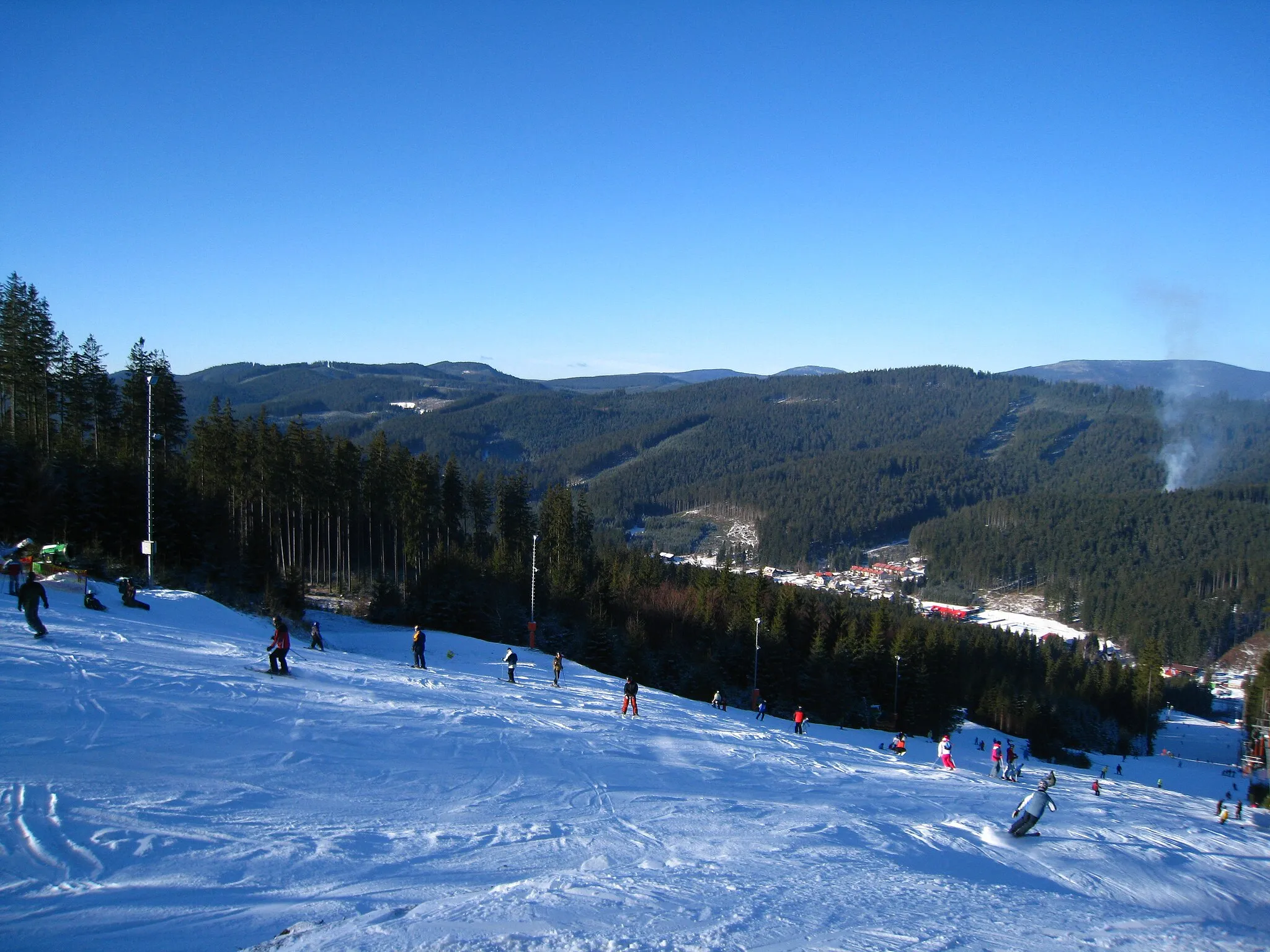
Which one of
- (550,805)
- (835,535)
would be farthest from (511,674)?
(835,535)

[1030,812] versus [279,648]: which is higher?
[279,648]

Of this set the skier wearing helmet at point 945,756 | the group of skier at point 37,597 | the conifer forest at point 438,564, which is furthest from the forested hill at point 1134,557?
the group of skier at point 37,597

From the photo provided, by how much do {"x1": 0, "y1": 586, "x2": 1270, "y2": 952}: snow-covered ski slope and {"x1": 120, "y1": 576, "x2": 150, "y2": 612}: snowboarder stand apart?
4.28 metres

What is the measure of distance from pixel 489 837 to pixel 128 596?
698 inches

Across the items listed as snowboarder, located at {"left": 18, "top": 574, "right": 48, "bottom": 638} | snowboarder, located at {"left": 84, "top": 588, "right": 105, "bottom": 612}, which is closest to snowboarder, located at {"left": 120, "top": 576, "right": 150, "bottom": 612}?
snowboarder, located at {"left": 84, "top": 588, "right": 105, "bottom": 612}

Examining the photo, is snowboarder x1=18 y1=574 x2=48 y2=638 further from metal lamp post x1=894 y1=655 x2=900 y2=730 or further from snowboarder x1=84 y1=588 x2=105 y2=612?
metal lamp post x1=894 y1=655 x2=900 y2=730

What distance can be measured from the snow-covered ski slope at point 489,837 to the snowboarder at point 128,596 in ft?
14.1

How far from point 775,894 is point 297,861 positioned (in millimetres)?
4633

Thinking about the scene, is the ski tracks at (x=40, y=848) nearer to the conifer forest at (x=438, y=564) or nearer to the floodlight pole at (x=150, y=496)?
the floodlight pole at (x=150, y=496)

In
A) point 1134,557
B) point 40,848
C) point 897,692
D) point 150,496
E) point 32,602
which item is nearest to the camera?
point 40,848

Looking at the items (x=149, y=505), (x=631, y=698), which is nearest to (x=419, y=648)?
(x=631, y=698)

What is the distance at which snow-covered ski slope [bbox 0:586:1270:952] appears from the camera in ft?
20.8

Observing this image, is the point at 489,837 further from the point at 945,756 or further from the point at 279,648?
the point at 945,756

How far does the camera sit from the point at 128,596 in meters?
21.5
